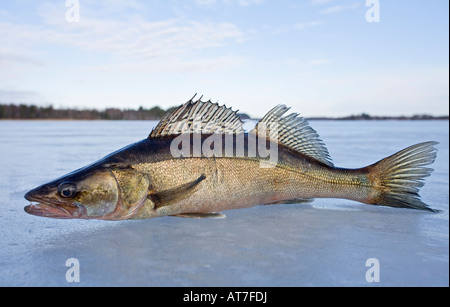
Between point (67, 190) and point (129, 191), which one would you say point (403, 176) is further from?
point (67, 190)

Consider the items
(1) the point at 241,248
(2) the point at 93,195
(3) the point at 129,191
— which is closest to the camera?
(1) the point at 241,248

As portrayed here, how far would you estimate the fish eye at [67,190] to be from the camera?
3484mm

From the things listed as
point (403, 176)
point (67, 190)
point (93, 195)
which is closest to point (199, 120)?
point (93, 195)

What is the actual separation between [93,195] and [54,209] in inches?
14.5

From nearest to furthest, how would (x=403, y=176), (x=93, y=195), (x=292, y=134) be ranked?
(x=93, y=195)
(x=403, y=176)
(x=292, y=134)

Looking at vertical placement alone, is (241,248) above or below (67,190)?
below

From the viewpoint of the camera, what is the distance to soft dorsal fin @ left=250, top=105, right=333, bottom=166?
437 centimetres

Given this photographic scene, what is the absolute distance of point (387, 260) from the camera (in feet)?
9.71

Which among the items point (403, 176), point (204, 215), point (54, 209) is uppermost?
point (403, 176)

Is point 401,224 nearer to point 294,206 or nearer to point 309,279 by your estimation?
point 294,206

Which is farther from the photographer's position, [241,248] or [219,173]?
[219,173]

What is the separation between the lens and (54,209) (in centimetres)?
345

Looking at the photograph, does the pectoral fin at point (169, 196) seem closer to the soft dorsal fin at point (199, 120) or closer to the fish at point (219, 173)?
the fish at point (219, 173)

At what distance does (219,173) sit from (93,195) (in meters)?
1.30
